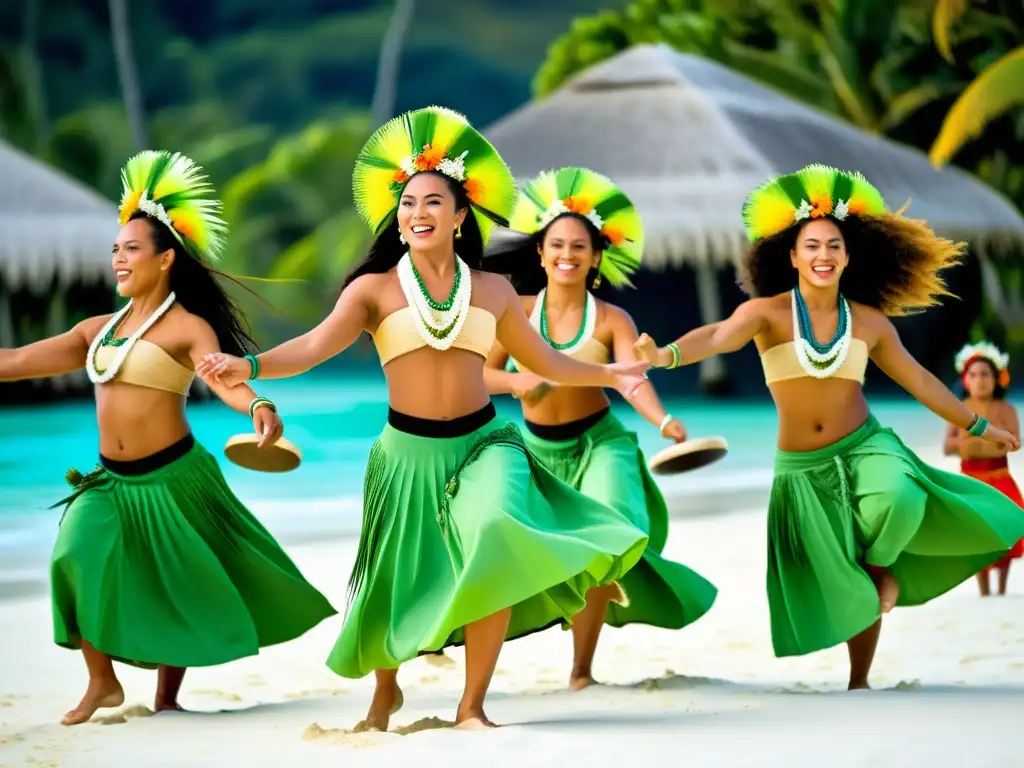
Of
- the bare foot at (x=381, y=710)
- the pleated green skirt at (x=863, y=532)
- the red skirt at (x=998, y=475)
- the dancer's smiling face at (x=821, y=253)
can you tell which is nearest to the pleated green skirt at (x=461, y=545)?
the bare foot at (x=381, y=710)

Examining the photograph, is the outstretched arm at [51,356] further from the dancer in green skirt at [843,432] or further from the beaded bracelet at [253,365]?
the dancer in green skirt at [843,432]

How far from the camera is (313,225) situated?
3447 centimetres

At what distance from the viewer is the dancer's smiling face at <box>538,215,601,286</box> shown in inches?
218

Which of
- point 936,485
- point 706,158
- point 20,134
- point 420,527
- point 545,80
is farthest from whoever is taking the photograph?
point 20,134

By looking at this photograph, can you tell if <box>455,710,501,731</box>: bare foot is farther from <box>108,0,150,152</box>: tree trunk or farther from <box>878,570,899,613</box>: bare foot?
<box>108,0,150,152</box>: tree trunk

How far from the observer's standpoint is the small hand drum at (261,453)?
4.31 meters

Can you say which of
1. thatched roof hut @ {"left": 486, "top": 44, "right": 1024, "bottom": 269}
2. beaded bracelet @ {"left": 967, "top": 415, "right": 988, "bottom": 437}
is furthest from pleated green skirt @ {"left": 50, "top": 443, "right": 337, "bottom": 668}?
thatched roof hut @ {"left": 486, "top": 44, "right": 1024, "bottom": 269}

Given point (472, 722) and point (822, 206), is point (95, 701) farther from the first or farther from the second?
point (822, 206)

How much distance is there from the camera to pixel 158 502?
4770 mm

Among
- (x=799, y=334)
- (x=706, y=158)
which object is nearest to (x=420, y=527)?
(x=799, y=334)

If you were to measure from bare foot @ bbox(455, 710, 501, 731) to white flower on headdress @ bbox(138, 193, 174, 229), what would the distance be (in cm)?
170

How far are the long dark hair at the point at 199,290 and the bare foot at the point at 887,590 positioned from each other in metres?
1.90

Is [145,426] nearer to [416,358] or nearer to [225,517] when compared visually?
[225,517]

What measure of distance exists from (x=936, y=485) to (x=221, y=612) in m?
2.05
